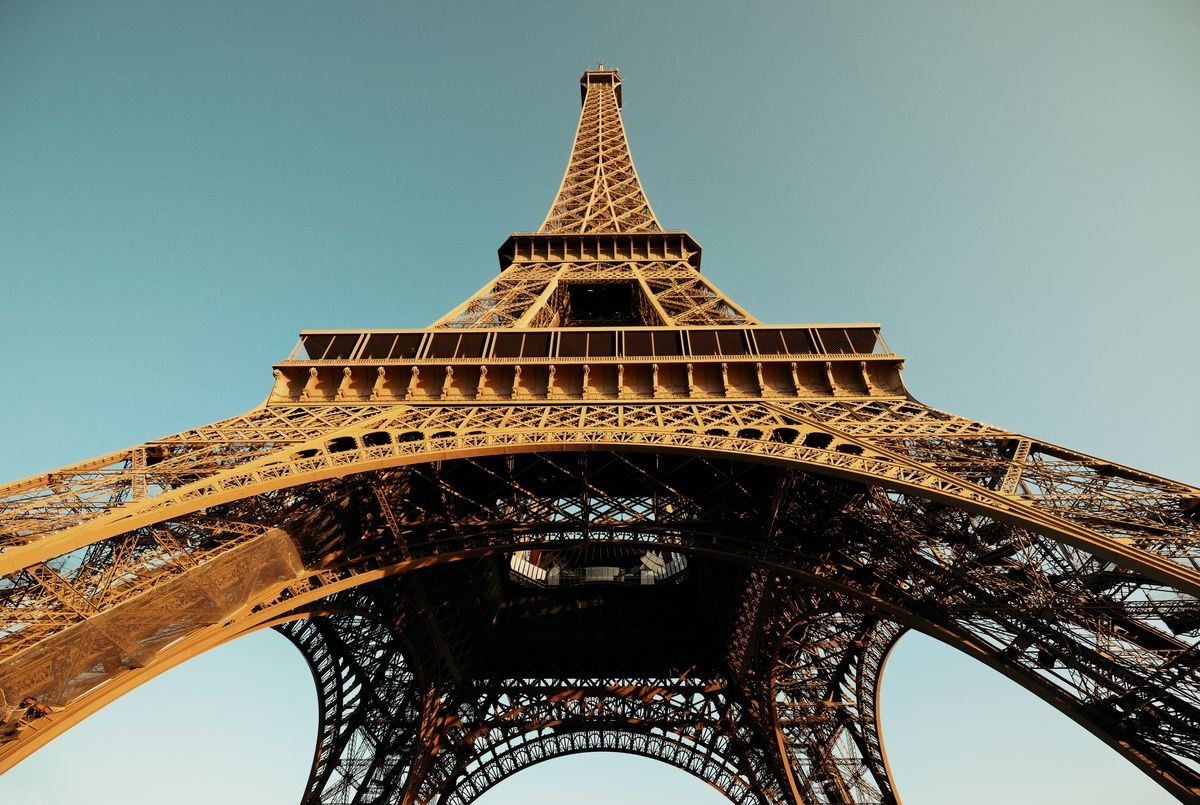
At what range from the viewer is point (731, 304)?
19.4m

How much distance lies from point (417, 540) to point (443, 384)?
11.6 ft

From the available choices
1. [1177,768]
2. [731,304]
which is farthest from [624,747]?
[1177,768]

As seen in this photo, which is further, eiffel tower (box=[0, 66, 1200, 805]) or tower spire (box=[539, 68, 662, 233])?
tower spire (box=[539, 68, 662, 233])

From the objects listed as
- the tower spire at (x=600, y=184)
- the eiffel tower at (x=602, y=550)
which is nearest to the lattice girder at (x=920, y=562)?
the eiffel tower at (x=602, y=550)

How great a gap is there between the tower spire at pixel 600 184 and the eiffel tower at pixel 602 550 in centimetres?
284

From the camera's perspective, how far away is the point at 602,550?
26484mm

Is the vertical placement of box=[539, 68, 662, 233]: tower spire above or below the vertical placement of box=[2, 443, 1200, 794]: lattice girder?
above

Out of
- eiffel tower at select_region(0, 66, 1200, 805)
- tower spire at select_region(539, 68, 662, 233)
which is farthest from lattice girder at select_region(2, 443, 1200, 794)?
tower spire at select_region(539, 68, 662, 233)

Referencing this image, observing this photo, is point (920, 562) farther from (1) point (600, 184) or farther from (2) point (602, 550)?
(1) point (600, 184)

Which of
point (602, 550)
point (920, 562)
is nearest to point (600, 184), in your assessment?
point (602, 550)

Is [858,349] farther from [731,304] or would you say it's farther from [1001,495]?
[1001,495]

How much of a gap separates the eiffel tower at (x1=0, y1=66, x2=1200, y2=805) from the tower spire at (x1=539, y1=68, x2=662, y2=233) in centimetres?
284

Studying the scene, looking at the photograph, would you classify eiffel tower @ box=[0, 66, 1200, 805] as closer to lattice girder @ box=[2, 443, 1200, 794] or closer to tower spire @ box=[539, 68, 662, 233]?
lattice girder @ box=[2, 443, 1200, 794]

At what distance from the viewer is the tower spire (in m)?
30.0
